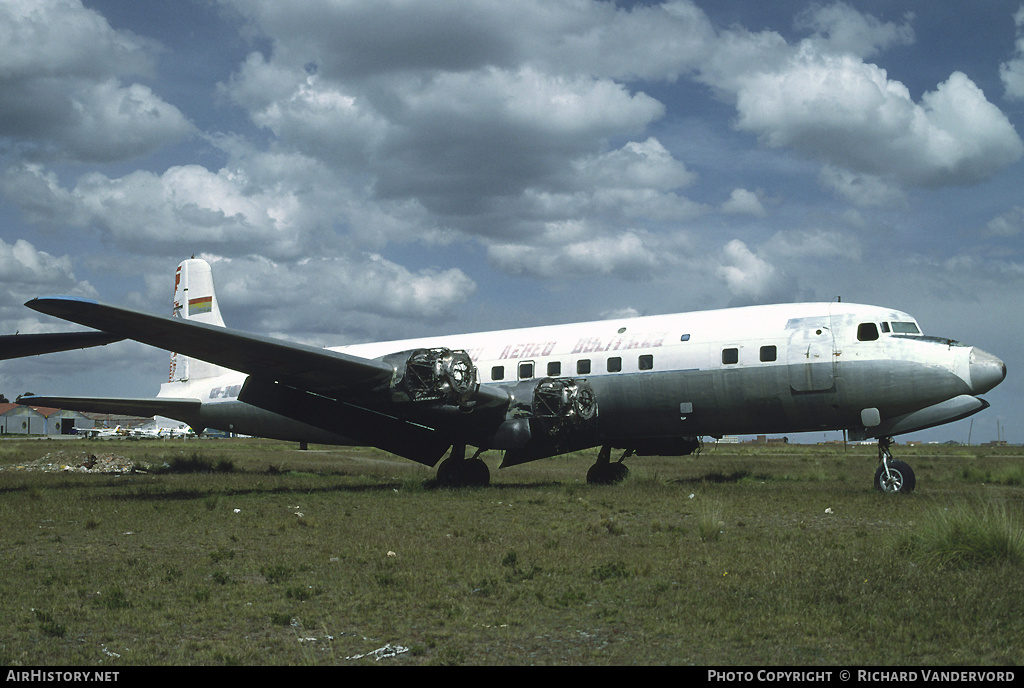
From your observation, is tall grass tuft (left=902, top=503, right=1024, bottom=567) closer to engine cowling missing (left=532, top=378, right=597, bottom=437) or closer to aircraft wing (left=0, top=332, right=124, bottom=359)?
engine cowling missing (left=532, top=378, right=597, bottom=437)

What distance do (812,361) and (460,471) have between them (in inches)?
351

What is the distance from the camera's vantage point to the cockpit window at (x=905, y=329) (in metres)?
17.4

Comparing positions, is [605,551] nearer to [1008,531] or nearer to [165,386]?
[1008,531]

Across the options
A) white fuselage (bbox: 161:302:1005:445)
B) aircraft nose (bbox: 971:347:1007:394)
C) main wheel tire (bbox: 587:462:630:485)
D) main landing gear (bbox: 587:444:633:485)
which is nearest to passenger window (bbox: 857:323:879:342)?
white fuselage (bbox: 161:302:1005:445)

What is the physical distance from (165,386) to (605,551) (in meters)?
21.9

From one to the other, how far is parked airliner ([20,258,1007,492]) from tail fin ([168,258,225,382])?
6.56 meters

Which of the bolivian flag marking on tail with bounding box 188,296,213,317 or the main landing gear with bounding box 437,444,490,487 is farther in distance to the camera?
the bolivian flag marking on tail with bounding box 188,296,213,317

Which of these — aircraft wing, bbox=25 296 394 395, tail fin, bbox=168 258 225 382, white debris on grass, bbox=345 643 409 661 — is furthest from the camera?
tail fin, bbox=168 258 225 382

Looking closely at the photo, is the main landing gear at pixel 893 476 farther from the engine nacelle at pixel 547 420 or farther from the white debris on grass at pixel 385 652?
the white debris on grass at pixel 385 652

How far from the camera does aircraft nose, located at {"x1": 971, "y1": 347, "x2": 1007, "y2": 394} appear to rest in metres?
16.3

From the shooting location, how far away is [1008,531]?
8750 mm

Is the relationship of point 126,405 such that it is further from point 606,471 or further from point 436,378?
point 606,471

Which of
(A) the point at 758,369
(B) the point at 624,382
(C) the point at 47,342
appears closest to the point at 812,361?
(A) the point at 758,369
